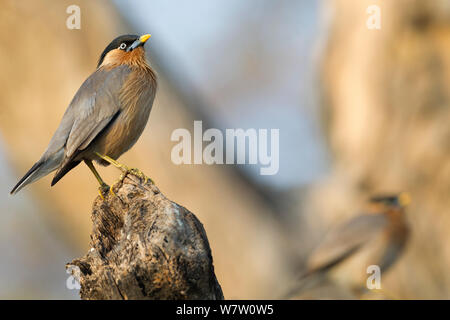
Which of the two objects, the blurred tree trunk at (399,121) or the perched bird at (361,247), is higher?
the blurred tree trunk at (399,121)

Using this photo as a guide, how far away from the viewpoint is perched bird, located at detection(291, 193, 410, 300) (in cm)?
716

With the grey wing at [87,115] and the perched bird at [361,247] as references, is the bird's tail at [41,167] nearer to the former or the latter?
the grey wing at [87,115]

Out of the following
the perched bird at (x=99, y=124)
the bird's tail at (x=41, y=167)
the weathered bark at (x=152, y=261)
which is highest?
the perched bird at (x=99, y=124)

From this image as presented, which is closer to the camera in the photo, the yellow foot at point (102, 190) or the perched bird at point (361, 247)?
the yellow foot at point (102, 190)

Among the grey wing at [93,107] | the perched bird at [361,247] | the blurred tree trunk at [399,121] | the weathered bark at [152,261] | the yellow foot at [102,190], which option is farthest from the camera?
the blurred tree trunk at [399,121]

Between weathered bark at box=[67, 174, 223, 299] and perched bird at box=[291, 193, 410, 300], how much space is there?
13.4 ft

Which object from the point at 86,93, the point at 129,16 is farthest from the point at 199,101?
the point at 86,93

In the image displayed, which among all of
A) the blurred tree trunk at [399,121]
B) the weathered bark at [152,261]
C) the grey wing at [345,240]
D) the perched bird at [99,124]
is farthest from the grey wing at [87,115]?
the blurred tree trunk at [399,121]

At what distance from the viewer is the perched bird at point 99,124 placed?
418 cm

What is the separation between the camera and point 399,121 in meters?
8.18

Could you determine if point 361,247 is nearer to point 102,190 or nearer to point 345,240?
point 345,240

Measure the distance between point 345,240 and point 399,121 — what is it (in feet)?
6.40

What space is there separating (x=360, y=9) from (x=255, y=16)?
591 centimetres

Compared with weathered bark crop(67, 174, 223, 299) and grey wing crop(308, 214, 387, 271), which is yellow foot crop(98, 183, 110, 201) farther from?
grey wing crop(308, 214, 387, 271)
